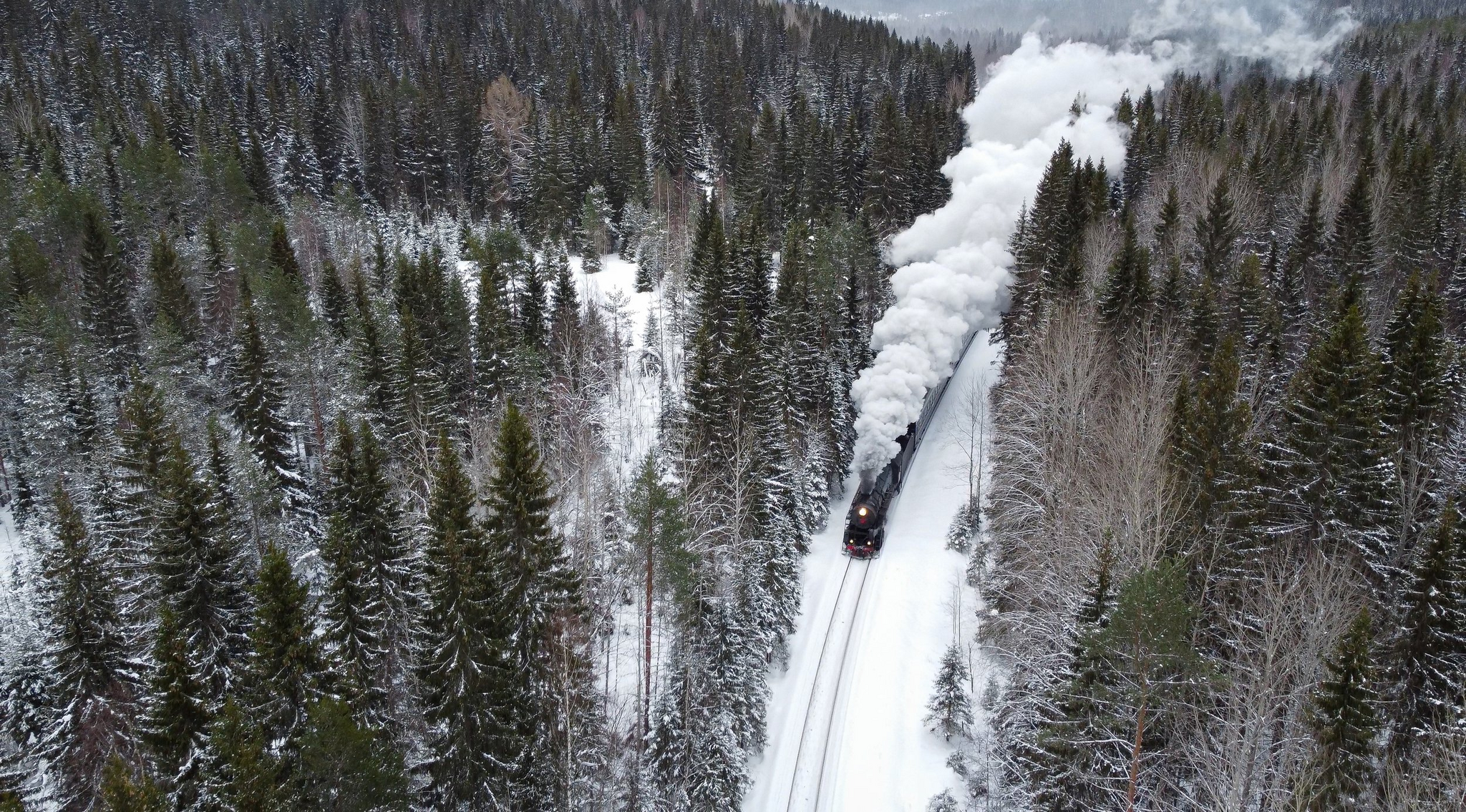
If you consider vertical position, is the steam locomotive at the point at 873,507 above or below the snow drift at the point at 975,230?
below

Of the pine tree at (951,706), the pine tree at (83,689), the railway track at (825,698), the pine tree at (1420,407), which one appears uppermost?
the pine tree at (1420,407)

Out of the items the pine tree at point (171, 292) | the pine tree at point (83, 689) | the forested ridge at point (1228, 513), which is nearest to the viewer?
the forested ridge at point (1228, 513)

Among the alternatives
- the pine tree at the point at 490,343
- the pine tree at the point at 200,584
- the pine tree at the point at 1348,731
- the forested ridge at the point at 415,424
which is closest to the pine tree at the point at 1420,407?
the pine tree at the point at 1348,731

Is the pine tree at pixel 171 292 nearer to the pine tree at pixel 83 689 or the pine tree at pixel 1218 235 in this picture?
the pine tree at pixel 83 689

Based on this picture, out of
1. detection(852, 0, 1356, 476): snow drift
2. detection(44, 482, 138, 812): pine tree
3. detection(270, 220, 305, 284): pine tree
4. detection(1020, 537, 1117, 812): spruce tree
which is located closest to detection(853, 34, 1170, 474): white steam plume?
detection(852, 0, 1356, 476): snow drift

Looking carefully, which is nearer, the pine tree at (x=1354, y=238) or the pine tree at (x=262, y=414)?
the pine tree at (x=262, y=414)

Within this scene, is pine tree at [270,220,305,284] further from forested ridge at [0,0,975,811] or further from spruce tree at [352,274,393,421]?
spruce tree at [352,274,393,421]
